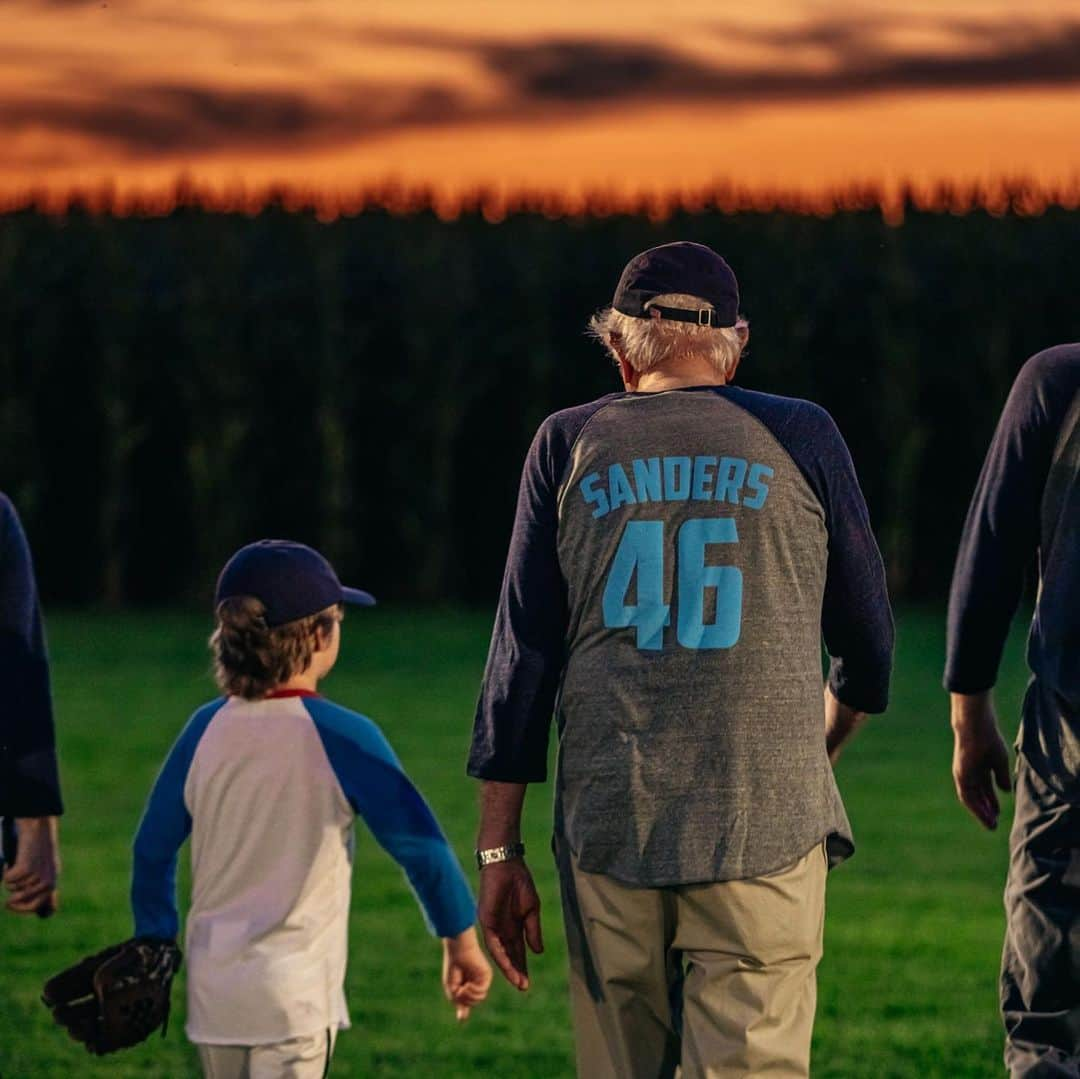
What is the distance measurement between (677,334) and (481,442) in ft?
61.3

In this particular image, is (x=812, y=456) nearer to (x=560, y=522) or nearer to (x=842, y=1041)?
(x=560, y=522)

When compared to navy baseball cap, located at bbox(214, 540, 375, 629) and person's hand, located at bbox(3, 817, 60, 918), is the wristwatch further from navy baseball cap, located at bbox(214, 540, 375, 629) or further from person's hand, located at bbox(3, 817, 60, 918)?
person's hand, located at bbox(3, 817, 60, 918)

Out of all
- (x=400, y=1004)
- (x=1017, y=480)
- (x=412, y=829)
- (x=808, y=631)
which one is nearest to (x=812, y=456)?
(x=808, y=631)

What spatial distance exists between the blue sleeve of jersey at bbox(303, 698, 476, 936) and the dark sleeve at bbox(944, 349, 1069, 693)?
1153 millimetres

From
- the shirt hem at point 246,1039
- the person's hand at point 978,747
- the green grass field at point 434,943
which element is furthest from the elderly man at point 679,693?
the green grass field at point 434,943

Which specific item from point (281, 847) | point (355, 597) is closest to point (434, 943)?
point (355, 597)

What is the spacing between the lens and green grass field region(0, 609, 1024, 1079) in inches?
265

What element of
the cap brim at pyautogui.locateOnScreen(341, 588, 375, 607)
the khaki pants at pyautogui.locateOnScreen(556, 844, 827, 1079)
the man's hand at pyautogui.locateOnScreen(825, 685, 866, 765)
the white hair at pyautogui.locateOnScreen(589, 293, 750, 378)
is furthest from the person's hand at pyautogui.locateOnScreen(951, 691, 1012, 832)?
the cap brim at pyautogui.locateOnScreen(341, 588, 375, 607)

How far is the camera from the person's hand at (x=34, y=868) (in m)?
4.85

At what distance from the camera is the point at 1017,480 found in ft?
14.2

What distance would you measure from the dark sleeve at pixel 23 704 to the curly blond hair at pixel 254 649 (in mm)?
645

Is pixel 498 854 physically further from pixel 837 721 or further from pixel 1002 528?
pixel 1002 528

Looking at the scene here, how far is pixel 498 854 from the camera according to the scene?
388cm

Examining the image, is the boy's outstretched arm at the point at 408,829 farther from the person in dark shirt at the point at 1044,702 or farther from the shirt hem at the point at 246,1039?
the person in dark shirt at the point at 1044,702
